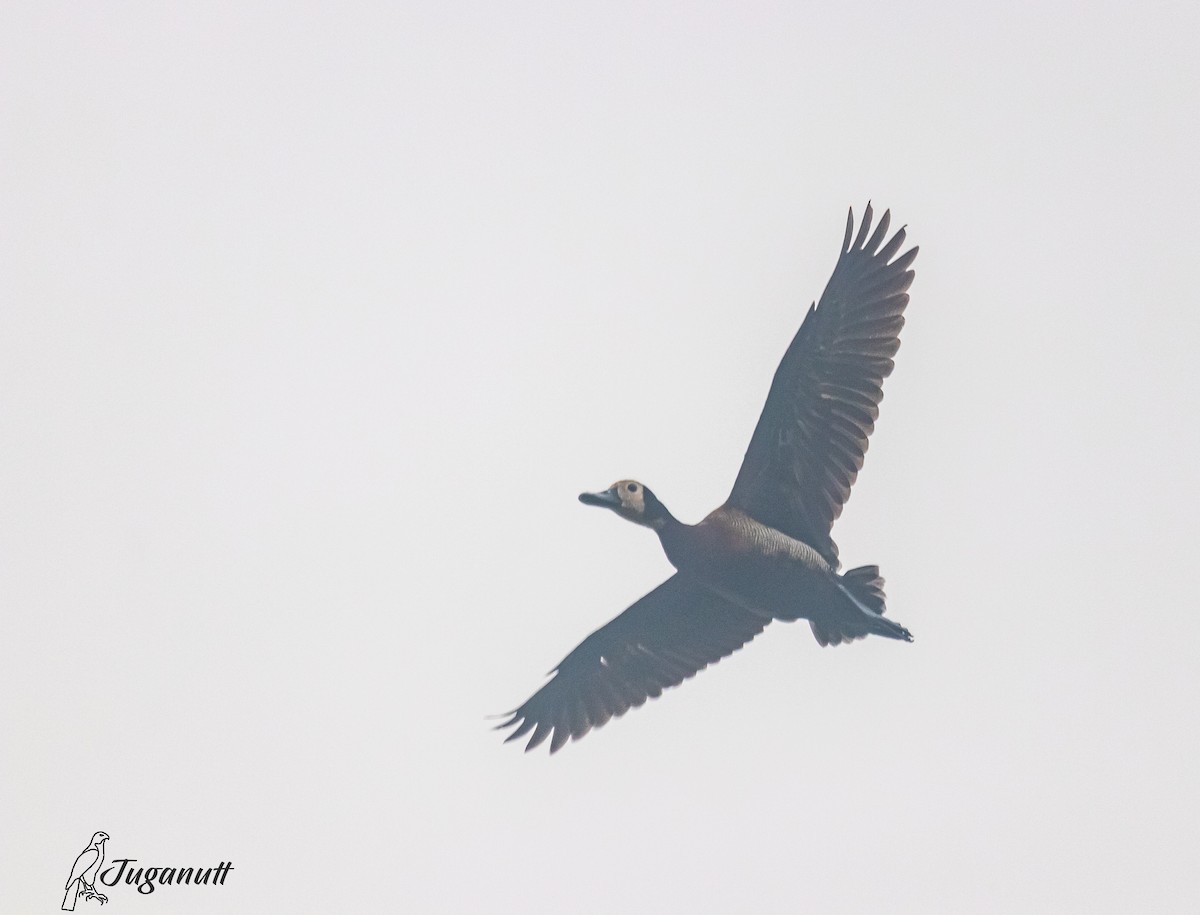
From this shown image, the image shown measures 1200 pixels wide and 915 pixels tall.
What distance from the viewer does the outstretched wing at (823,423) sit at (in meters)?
18.7

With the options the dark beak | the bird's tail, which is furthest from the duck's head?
the bird's tail

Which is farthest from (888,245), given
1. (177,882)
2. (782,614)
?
(177,882)

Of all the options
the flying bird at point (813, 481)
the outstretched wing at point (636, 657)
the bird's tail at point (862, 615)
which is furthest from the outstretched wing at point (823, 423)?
the outstretched wing at point (636, 657)

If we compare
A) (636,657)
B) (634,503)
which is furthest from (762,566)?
(636,657)

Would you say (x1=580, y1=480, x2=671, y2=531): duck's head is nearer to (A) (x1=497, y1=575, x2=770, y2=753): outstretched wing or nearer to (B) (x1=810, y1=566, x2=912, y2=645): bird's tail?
(A) (x1=497, y1=575, x2=770, y2=753): outstretched wing

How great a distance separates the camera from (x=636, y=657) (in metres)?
20.7

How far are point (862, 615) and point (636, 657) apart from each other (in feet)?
11.1

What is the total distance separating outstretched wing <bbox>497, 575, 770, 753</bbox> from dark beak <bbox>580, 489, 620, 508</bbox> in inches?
55.6

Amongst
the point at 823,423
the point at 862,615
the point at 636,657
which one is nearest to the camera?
the point at 862,615

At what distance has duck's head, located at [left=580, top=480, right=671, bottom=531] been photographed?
1872 cm

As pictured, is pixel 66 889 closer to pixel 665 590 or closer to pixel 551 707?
pixel 551 707

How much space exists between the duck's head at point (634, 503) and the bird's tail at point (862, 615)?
2024mm

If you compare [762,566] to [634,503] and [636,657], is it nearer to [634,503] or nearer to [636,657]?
[634,503]

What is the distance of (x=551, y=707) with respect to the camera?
21.2 meters
